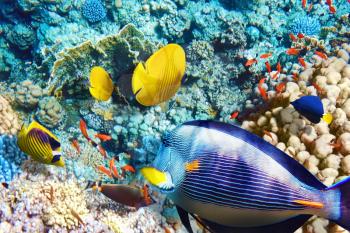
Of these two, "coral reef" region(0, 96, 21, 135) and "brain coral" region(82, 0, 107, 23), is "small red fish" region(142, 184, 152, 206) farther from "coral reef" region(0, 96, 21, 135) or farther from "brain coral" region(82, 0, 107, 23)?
"brain coral" region(82, 0, 107, 23)

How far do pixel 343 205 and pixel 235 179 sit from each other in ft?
1.31

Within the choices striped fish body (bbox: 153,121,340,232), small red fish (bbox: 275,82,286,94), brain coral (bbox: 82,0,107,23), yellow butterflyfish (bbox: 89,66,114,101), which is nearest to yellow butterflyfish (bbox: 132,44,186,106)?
yellow butterflyfish (bbox: 89,66,114,101)

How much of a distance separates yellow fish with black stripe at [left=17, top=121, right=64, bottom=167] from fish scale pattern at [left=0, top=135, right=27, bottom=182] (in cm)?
75

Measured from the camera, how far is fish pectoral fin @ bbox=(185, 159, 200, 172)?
4.14ft

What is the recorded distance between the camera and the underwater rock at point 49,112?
411 centimetres

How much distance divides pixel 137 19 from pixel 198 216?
4.56 meters

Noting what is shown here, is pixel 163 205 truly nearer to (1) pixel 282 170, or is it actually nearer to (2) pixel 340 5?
(1) pixel 282 170

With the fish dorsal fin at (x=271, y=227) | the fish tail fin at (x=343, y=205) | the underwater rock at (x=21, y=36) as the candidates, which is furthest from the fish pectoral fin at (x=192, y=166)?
the underwater rock at (x=21, y=36)

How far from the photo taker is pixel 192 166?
1269 mm

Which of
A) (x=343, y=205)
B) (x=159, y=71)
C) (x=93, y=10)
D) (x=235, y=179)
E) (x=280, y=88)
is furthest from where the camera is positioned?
(x=93, y=10)

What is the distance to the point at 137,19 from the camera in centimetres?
533

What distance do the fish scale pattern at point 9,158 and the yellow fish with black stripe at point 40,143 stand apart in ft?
2.46

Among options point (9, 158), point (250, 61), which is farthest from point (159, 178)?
point (250, 61)

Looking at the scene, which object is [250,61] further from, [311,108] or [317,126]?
[311,108]
